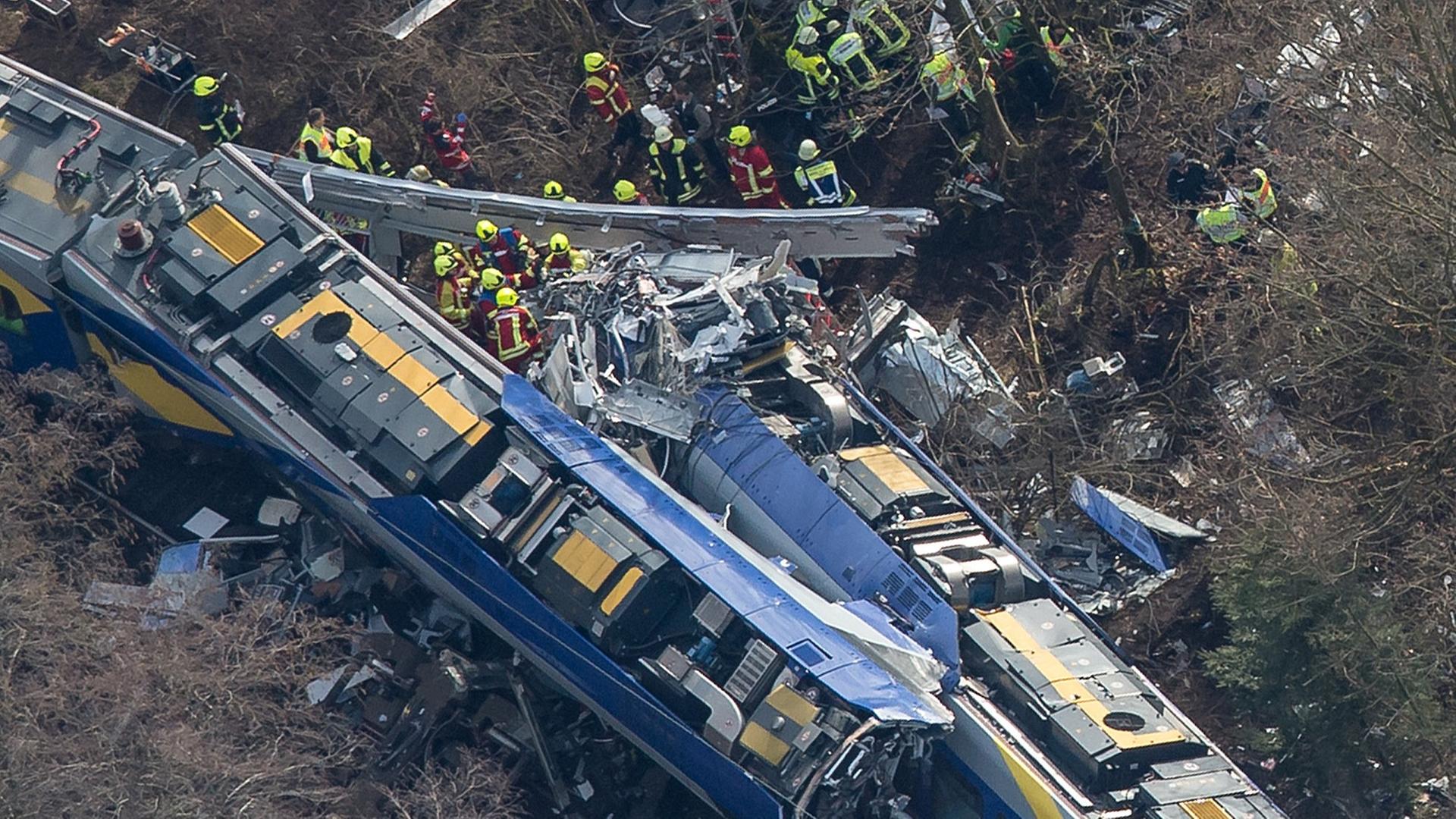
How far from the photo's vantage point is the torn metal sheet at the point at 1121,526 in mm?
22344

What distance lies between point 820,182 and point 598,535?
697cm

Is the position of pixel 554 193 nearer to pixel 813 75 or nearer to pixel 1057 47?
pixel 813 75

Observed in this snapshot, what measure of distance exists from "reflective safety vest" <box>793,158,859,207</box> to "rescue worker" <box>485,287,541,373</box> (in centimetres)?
433

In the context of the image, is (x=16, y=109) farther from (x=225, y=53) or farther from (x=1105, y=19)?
(x=1105, y=19)

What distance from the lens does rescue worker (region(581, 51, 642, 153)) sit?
25.5 metres

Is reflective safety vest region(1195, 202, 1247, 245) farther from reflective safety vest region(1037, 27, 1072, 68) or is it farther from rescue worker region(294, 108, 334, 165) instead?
rescue worker region(294, 108, 334, 165)

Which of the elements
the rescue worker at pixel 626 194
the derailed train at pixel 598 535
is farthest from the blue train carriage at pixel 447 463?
the rescue worker at pixel 626 194

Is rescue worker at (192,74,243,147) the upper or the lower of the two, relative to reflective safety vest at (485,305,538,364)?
upper

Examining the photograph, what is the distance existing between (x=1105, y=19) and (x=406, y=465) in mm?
12578

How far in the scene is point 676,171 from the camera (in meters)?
25.1

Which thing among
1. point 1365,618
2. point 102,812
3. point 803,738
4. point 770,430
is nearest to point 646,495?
point 770,430

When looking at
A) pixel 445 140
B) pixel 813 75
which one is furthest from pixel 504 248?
pixel 813 75

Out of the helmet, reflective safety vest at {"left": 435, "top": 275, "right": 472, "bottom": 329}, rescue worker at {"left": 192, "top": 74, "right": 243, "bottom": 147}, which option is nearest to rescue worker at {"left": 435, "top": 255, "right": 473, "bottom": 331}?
reflective safety vest at {"left": 435, "top": 275, "right": 472, "bottom": 329}

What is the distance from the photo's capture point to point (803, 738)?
18.7 metres
